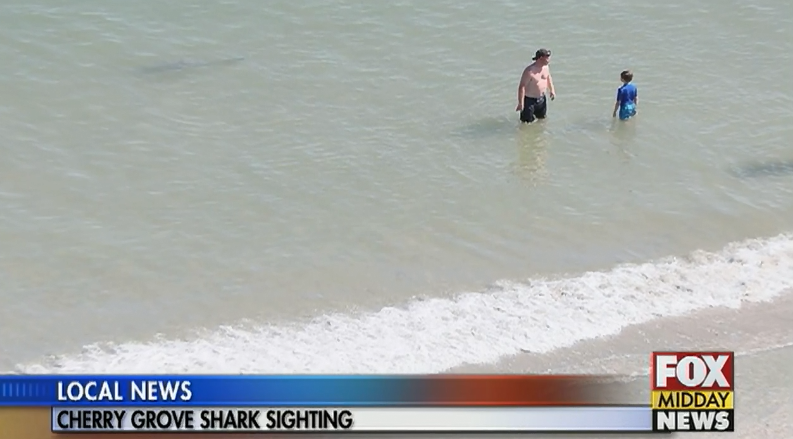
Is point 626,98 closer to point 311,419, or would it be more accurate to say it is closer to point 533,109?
point 533,109

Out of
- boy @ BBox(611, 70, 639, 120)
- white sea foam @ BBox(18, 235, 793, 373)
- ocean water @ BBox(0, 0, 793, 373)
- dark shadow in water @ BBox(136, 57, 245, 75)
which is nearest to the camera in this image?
white sea foam @ BBox(18, 235, 793, 373)

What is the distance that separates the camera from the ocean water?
13.0m

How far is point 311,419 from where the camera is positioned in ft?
34.3

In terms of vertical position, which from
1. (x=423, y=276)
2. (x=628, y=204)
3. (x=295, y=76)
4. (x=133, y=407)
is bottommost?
(x=133, y=407)

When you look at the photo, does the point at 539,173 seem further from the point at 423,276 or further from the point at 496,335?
the point at 496,335

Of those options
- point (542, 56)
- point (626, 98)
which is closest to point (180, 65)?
point (542, 56)

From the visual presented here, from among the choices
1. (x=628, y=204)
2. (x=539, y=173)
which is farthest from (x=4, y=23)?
(x=628, y=204)

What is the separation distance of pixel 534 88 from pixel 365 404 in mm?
7591

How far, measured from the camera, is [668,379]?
1059cm

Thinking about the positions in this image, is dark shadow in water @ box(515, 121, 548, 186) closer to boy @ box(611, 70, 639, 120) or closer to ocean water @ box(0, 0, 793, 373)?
ocean water @ box(0, 0, 793, 373)

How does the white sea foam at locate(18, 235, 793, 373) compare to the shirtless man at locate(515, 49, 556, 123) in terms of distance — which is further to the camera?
the shirtless man at locate(515, 49, 556, 123)

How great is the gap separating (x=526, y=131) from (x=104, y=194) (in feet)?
17.5

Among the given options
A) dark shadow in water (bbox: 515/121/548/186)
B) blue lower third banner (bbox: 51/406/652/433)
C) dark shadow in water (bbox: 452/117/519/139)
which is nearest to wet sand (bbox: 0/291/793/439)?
blue lower third banner (bbox: 51/406/652/433)

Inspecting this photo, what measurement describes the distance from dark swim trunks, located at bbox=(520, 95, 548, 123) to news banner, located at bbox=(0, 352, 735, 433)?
22.4 ft
